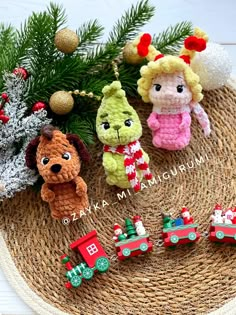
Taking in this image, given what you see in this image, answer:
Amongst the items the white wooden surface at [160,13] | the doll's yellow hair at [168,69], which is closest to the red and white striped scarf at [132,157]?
the doll's yellow hair at [168,69]

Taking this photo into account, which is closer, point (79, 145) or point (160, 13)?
point (79, 145)

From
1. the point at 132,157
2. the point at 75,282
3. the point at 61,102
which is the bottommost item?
the point at 75,282

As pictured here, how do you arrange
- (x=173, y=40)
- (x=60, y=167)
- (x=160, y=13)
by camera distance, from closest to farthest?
(x=60, y=167)
(x=173, y=40)
(x=160, y=13)

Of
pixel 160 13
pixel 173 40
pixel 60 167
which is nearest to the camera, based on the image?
pixel 60 167

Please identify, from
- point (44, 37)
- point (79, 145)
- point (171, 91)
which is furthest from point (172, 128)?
point (44, 37)

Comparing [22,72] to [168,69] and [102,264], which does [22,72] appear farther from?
[102,264]

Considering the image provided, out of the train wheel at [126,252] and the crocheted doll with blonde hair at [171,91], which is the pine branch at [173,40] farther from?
the train wheel at [126,252]

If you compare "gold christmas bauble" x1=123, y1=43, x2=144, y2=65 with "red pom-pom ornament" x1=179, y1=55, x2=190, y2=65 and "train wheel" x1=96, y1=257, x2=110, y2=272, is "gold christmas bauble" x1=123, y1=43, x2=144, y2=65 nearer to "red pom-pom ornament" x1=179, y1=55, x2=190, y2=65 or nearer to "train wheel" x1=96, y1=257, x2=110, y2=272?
"red pom-pom ornament" x1=179, y1=55, x2=190, y2=65

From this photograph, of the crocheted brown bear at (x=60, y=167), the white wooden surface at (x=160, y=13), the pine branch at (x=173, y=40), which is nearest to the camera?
the crocheted brown bear at (x=60, y=167)
